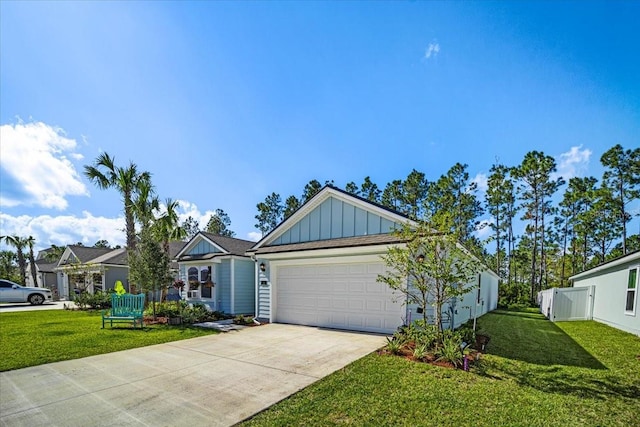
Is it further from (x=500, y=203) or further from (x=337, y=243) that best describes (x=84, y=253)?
(x=500, y=203)

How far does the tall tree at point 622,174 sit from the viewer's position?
74.3 feet

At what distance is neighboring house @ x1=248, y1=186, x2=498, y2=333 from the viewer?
348 inches

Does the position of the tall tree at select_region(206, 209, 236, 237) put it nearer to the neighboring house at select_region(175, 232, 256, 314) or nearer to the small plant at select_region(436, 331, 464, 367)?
the neighboring house at select_region(175, 232, 256, 314)

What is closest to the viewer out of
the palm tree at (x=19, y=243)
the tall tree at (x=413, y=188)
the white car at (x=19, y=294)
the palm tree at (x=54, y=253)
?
the white car at (x=19, y=294)

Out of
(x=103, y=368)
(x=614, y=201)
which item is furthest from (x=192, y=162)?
(x=614, y=201)

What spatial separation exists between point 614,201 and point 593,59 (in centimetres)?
2156

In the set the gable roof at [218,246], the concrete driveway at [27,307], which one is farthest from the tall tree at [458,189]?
the concrete driveway at [27,307]

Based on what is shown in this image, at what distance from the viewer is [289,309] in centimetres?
1089

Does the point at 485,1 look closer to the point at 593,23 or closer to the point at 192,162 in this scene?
the point at 593,23

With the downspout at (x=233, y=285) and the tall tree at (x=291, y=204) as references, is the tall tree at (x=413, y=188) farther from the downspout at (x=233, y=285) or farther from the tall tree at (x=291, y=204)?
the downspout at (x=233, y=285)

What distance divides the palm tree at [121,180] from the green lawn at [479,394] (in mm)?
16080

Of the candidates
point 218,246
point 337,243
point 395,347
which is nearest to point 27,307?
point 218,246

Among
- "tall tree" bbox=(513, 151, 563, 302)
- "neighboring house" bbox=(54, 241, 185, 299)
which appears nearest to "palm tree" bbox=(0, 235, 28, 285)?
"neighboring house" bbox=(54, 241, 185, 299)

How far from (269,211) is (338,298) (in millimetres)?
33447
